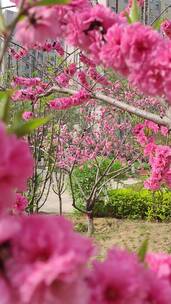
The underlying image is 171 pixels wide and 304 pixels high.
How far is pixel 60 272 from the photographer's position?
0.68m

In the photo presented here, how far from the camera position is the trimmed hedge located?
984 cm

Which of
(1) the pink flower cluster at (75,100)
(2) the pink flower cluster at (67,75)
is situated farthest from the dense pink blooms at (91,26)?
(2) the pink flower cluster at (67,75)

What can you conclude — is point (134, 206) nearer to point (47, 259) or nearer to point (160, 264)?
point (160, 264)

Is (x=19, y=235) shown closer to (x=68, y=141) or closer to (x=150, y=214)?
(x=150, y=214)

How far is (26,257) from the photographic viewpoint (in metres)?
0.73

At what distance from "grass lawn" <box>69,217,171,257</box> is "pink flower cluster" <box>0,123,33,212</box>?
6.28 metres

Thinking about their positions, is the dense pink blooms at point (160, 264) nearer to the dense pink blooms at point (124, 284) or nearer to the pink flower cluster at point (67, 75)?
the dense pink blooms at point (124, 284)

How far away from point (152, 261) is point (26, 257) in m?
0.40

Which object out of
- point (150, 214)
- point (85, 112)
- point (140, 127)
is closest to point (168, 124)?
point (140, 127)

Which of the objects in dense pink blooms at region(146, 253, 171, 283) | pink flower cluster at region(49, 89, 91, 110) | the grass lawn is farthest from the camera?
the grass lawn

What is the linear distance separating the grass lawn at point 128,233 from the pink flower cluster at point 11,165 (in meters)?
6.28

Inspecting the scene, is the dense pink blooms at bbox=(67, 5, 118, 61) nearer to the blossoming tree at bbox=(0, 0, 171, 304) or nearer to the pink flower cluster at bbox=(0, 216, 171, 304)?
the blossoming tree at bbox=(0, 0, 171, 304)

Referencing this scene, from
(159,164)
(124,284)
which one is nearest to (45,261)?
(124,284)

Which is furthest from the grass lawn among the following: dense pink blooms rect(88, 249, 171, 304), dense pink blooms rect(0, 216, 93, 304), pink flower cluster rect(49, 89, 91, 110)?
dense pink blooms rect(0, 216, 93, 304)
